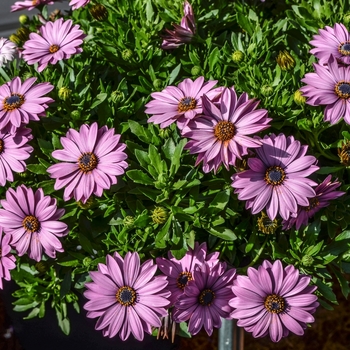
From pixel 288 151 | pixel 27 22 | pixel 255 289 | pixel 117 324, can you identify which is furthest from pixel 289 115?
pixel 27 22

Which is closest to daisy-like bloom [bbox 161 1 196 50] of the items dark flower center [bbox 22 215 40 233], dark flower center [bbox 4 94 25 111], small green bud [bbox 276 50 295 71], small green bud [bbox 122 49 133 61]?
small green bud [bbox 122 49 133 61]

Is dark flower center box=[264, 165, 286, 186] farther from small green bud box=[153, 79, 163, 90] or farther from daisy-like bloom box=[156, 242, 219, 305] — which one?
small green bud box=[153, 79, 163, 90]

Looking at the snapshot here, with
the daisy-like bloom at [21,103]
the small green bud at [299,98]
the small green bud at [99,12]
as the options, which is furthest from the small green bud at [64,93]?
the small green bud at [299,98]

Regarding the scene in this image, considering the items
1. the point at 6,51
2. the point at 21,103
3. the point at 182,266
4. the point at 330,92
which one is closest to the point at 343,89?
the point at 330,92

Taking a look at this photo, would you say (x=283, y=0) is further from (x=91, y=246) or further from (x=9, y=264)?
(x=9, y=264)

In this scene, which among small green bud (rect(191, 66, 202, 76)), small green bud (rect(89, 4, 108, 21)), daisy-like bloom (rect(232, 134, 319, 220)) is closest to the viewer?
daisy-like bloom (rect(232, 134, 319, 220))

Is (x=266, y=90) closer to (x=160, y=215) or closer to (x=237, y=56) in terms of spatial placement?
(x=237, y=56)

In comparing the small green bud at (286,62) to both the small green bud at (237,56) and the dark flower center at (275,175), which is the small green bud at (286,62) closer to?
the small green bud at (237,56)

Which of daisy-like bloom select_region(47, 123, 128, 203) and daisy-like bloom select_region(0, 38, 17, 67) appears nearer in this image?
daisy-like bloom select_region(47, 123, 128, 203)
